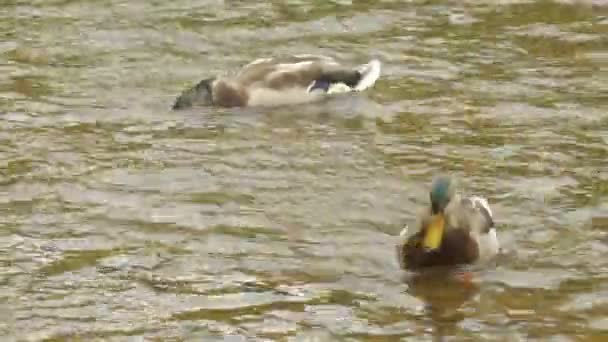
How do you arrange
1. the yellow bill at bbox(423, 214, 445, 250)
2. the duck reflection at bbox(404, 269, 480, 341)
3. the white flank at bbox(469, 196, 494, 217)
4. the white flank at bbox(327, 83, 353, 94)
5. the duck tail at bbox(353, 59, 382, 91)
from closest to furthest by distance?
the duck reflection at bbox(404, 269, 480, 341) → the yellow bill at bbox(423, 214, 445, 250) → the white flank at bbox(469, 196, 494, 217) → the duck tail at bbox(353, 59, 382, 91) → the white flank at bbox(327, 83, 353, 94)

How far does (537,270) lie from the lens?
30.4 feet

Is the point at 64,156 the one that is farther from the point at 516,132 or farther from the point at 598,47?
the point at 598,47

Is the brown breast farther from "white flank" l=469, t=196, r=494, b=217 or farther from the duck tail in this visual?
the duck tail

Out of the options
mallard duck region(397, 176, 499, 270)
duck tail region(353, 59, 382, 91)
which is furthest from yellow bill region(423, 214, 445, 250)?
duck tail region(353, 59, 382, 91)

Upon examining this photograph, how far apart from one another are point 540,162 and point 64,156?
3497 mm

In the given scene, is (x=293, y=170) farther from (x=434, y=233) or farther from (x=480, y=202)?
(x=434, y=233)

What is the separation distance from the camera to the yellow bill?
9.36m

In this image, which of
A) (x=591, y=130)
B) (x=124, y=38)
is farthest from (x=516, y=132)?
(x=124, y=38)

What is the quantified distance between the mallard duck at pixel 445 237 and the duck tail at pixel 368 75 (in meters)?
3.74

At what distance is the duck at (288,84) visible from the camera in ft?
43.4

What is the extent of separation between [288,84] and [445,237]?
4.11 meters

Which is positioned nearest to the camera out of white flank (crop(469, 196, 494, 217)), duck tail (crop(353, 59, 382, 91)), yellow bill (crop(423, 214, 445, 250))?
yellow bill (crop(423, 214, 445, 250))

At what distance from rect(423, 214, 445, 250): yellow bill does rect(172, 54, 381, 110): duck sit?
3.93 meters

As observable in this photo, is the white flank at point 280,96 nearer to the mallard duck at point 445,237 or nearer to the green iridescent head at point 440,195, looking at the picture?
the mallard duck at point 445,237
